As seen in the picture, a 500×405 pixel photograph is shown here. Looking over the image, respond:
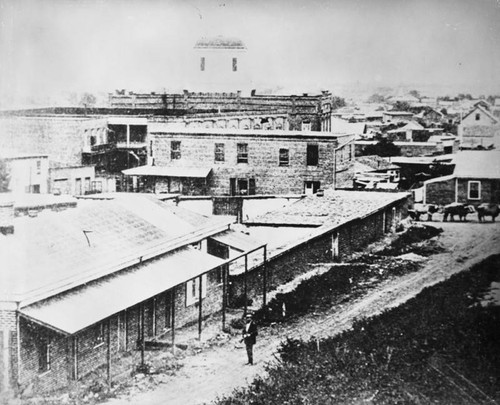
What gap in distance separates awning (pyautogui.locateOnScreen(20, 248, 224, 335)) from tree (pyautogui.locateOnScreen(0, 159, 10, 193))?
10.1ft

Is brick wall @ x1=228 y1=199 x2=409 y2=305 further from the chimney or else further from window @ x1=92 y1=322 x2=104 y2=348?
the chimney

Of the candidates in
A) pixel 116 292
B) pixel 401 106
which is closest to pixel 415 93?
pixel 401 106

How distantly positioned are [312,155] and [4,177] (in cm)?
570

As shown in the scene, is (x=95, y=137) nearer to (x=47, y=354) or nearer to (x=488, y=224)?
(x=47, y=354)

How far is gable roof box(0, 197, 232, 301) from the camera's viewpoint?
932 cm

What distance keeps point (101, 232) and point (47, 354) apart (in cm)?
228

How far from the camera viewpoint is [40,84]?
10.9 metres

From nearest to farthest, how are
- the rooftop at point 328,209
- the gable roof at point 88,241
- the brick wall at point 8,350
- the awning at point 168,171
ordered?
1. the brick wall at point 8,350
2. the gable roof at point 88,241
3. the rooftop at point 328,209
4. the awning at point 168,171

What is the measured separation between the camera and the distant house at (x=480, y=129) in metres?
10.5

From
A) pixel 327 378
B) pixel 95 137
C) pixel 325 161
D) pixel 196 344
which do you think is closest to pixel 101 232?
pixel 196 344

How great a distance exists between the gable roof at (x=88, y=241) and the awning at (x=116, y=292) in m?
0.14

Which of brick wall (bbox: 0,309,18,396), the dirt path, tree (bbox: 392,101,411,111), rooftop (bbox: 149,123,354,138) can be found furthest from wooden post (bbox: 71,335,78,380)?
tree (bbox: 392,101,411,111)

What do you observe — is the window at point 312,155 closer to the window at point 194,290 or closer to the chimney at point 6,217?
the window at point 194,290

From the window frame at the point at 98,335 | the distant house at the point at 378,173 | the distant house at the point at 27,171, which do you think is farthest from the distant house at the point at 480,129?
the distant house at the point at 27,171
